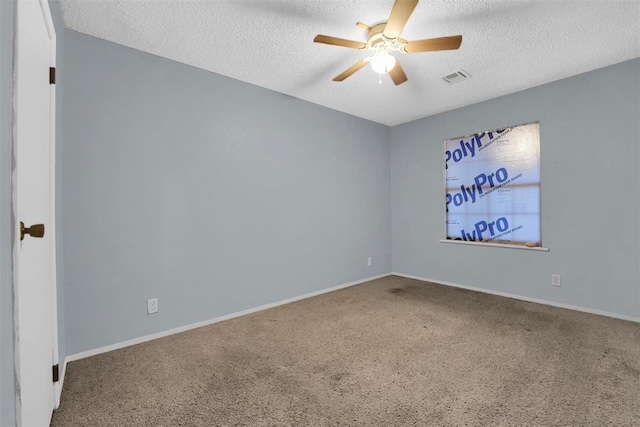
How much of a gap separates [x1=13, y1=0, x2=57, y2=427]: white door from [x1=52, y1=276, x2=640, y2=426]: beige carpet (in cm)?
52

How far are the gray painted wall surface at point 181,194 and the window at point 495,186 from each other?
1683 mm

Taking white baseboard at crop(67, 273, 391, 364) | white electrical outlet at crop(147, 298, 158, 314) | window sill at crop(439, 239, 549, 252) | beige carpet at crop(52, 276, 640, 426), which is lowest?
beige carpet at crop(52, 276, 640, 426)

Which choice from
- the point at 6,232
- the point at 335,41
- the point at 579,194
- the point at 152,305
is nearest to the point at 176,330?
the point at 152,305

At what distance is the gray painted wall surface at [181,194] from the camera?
2.23 metres

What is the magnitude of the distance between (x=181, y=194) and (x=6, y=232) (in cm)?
187

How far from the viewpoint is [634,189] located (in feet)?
9.18

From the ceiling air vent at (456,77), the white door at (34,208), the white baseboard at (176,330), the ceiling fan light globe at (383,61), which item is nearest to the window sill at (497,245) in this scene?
the white baseboard at (176,330)

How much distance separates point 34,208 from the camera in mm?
1232

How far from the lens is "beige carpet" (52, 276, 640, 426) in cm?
157

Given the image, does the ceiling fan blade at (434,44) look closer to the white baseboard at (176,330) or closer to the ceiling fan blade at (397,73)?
the ceiling fan blade at (397,73)

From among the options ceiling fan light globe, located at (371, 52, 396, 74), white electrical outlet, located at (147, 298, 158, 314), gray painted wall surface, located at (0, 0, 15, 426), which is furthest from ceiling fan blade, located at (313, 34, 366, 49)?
white electrical outlet, located at (147, 298, 158, 314)

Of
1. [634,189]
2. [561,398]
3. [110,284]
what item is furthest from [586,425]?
[110,284]

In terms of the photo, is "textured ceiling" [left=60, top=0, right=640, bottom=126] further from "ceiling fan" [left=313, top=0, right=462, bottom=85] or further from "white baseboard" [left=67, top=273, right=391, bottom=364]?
"white baseboard" [left=67, top=273, right=391, bottom=364]

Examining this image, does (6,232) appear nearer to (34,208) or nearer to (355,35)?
(34,208)
